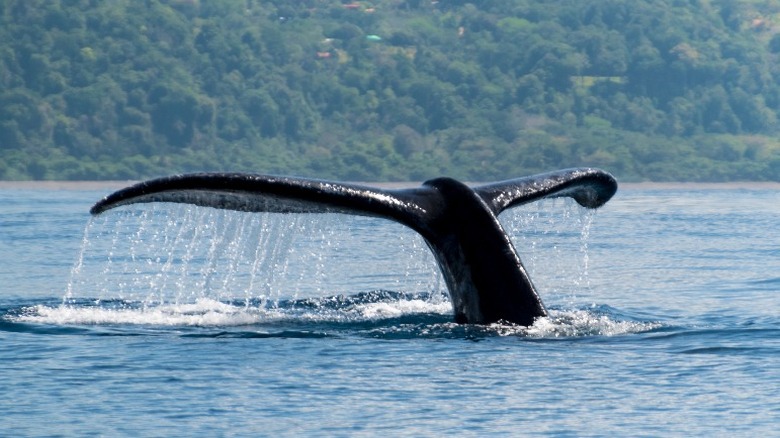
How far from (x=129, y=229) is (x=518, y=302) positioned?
2650 cm

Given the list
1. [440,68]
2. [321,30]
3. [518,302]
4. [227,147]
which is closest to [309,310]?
[518,302]

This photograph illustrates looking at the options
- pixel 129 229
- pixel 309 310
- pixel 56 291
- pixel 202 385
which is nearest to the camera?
pixel 202 385

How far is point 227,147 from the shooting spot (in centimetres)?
9212

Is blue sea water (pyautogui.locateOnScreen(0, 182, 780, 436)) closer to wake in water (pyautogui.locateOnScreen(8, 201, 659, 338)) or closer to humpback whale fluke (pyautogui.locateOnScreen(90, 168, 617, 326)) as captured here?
wake in water (pyautogui.locateOnScreen(8, 201, 659, 338))

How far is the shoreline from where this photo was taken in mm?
78438

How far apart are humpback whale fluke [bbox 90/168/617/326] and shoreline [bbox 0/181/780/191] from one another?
218ft

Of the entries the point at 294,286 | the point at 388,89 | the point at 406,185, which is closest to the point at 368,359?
the point at 294,286

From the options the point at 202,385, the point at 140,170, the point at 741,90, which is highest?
the point at 741,90

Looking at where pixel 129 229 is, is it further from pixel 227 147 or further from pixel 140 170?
pixel 227 147

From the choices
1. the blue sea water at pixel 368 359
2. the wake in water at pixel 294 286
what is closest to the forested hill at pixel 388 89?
the wake in water at pixel 294 286

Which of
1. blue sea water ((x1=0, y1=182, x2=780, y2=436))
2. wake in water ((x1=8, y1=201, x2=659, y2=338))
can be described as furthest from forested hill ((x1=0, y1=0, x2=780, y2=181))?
blue sea water ((x1=0, y1=182, x2=780, y2=436))

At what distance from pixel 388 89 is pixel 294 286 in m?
84.5

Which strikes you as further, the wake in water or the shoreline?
the shoreline

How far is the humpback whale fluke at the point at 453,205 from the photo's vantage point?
1048cm
